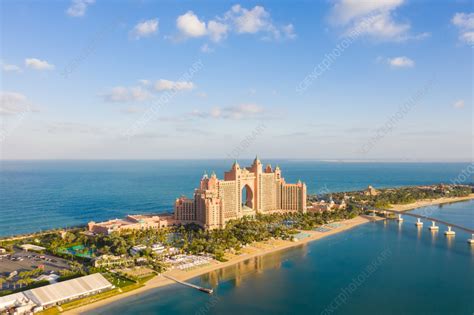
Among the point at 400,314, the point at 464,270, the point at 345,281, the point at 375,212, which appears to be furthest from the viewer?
the point at 375,212

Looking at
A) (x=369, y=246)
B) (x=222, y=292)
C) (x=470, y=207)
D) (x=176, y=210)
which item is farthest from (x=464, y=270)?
(x=470, y=207)

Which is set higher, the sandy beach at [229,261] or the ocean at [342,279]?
the sandy beach at [229,261]

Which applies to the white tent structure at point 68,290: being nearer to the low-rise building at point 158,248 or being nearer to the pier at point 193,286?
the pier at point 193,286

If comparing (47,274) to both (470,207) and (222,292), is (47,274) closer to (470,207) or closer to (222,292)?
(222,292)

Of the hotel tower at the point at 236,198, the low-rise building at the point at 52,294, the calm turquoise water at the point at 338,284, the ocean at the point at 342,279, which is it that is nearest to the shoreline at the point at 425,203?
the ocean at the point at 342,279

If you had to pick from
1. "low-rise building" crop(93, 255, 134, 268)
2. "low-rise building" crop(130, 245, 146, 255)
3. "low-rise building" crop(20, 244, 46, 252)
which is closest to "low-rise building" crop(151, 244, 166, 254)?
"low-rise building" crop(130, 245, 146, 255)

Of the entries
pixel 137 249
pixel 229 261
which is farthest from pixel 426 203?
pixel 137 249

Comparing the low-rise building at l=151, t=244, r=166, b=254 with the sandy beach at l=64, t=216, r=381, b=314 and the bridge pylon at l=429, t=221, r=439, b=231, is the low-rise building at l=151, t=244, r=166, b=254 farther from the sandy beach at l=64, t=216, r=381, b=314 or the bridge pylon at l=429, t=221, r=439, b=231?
the bridge pylon at l=429, t=221, r=439, b=231
